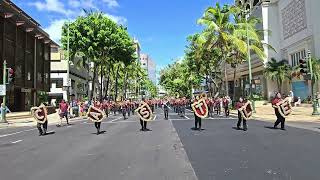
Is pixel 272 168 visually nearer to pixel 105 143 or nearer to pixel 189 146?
pixel 189 146

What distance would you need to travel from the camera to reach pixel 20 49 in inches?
2035

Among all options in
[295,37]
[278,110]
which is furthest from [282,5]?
[278,110]

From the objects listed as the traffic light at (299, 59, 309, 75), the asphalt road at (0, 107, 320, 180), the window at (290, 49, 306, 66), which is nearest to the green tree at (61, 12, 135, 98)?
the window at (290, 49, 306, 66)

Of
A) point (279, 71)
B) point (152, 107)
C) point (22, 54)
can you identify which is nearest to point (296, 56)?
point (279, 71)

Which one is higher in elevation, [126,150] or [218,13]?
[218,13]

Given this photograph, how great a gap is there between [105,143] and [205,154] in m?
4.79

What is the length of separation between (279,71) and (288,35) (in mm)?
4645

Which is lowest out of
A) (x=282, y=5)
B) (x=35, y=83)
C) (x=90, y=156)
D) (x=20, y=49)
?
(x=90, y=156)

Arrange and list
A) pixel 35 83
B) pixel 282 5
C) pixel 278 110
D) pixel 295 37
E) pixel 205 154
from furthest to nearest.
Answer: pixel 35 83
pixel 282 5
pixel 295 37
pixel 278 110
pixel 205 154

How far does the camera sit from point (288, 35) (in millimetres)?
51594

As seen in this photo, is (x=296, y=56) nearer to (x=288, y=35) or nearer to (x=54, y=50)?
(x=288, y=35)

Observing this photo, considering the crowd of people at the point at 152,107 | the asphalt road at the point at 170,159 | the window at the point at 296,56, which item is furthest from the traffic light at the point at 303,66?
the window at the point at 296,56

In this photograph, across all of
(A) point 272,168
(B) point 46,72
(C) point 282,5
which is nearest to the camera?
(A) point 272,168

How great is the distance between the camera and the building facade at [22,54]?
47.4m
